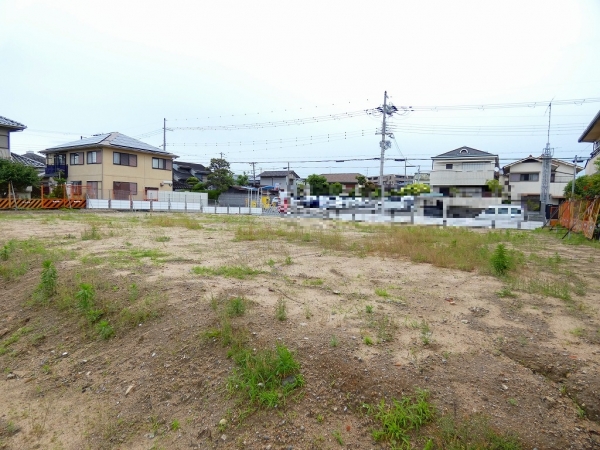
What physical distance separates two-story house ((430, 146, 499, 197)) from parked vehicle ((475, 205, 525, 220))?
8713 mm

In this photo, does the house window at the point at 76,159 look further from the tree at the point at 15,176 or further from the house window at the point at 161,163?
the tree at the point at 15,176

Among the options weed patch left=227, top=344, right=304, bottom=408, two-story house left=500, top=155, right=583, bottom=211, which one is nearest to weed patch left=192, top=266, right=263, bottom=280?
weed patch left=227, top=344, right=304, bottom=408

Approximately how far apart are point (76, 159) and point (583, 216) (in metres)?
31.0

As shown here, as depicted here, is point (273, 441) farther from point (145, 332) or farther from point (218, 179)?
point (218, 179)

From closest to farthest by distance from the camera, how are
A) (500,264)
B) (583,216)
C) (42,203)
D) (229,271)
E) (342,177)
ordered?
(229,271) < (500,264) < (583,216) < (42,203) < (342,177)

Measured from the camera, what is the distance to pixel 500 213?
16078mm

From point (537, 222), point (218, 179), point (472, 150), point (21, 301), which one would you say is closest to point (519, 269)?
point (21, 301)

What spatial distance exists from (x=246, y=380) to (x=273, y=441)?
20.4 inches

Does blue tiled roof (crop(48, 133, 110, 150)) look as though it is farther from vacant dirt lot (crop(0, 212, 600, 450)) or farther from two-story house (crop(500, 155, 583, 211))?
two-story house (crop(500, 155, 583, 211))

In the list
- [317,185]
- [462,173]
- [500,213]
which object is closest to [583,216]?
[500,213]

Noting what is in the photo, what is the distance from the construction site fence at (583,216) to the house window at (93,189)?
87.9 feet

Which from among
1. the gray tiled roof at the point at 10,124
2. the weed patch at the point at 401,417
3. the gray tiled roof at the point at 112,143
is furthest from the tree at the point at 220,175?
the weed patch at the point at 401,417

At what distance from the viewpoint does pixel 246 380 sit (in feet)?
8.53

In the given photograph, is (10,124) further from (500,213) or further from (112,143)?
(500,213)
